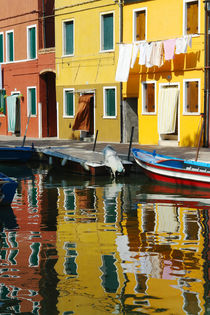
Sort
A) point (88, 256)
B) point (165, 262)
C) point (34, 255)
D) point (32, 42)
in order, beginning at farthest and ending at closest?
point (32, 42) < point (34, 255) < point (88, 256) < point (165, 262)

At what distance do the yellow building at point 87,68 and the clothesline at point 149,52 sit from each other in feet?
4.43

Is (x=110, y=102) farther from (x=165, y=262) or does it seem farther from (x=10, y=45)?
(x=165, y=262)

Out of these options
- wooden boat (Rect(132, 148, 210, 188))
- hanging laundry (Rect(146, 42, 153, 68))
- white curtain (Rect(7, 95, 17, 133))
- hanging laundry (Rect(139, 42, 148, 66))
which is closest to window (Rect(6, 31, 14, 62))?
white curtain (Rect(7, 95, 17, 133))

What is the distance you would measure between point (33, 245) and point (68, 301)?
356cm

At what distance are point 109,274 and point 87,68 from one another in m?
25.1

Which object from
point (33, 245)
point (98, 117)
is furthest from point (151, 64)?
point (33, 245)

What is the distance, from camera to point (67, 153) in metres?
26.3

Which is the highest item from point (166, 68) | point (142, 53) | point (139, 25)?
point (139, 25)

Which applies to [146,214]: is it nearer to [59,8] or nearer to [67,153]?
[67,153]

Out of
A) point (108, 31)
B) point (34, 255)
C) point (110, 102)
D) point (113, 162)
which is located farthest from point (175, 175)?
point (108, 31)

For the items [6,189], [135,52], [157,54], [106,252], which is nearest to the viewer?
[106,252]

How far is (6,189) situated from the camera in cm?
1614

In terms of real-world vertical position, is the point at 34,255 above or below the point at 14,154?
below

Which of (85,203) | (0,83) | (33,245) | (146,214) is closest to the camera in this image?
(33,245)
